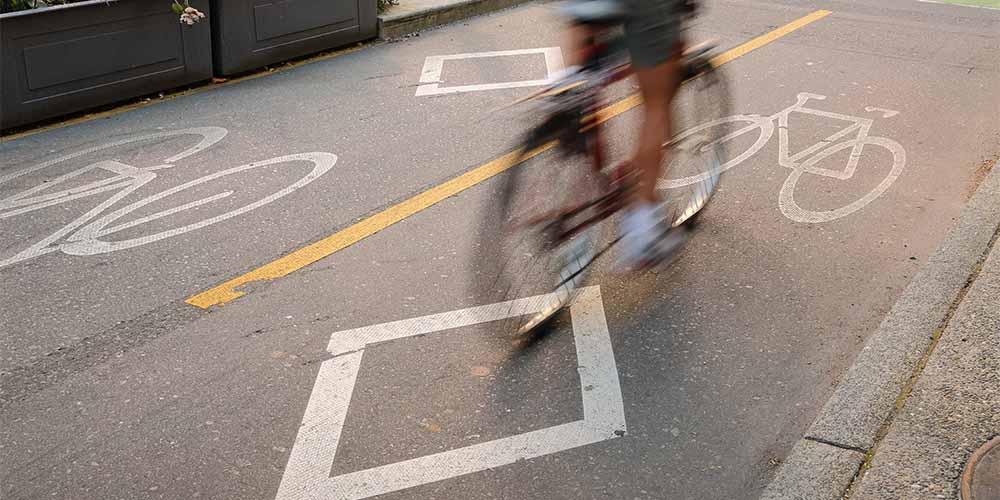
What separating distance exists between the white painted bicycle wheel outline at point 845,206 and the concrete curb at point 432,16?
432cm

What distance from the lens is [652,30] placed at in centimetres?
432

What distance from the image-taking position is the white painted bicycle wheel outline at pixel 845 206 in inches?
221

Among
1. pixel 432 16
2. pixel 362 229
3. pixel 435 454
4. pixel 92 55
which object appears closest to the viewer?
pixel 435 454

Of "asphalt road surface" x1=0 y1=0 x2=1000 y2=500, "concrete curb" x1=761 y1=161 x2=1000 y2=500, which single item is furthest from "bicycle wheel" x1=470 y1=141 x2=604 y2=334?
"concrete curb" x1=761 y1=161 x2=1000 y2=500

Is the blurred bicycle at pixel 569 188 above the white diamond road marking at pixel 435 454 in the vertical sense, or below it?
above

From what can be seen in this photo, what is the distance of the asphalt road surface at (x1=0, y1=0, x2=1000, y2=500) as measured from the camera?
3521 mm

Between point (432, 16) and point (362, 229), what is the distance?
5009 mm

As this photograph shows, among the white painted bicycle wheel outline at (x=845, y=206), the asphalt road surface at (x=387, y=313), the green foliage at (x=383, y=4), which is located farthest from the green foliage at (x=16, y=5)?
the white painted bicycle wheel outline at (x=845, y=206)

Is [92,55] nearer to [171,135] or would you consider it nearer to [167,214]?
[171,135]

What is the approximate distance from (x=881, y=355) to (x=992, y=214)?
180cm

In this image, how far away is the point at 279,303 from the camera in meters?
4.55

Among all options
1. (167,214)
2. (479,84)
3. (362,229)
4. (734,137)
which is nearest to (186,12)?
(479,84)

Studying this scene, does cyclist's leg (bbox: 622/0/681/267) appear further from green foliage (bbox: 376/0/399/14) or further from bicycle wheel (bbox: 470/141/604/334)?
green foliage (bbox: 376/0/399/14)

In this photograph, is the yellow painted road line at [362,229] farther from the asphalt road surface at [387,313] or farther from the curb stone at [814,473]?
the curb stone at [814,473]
